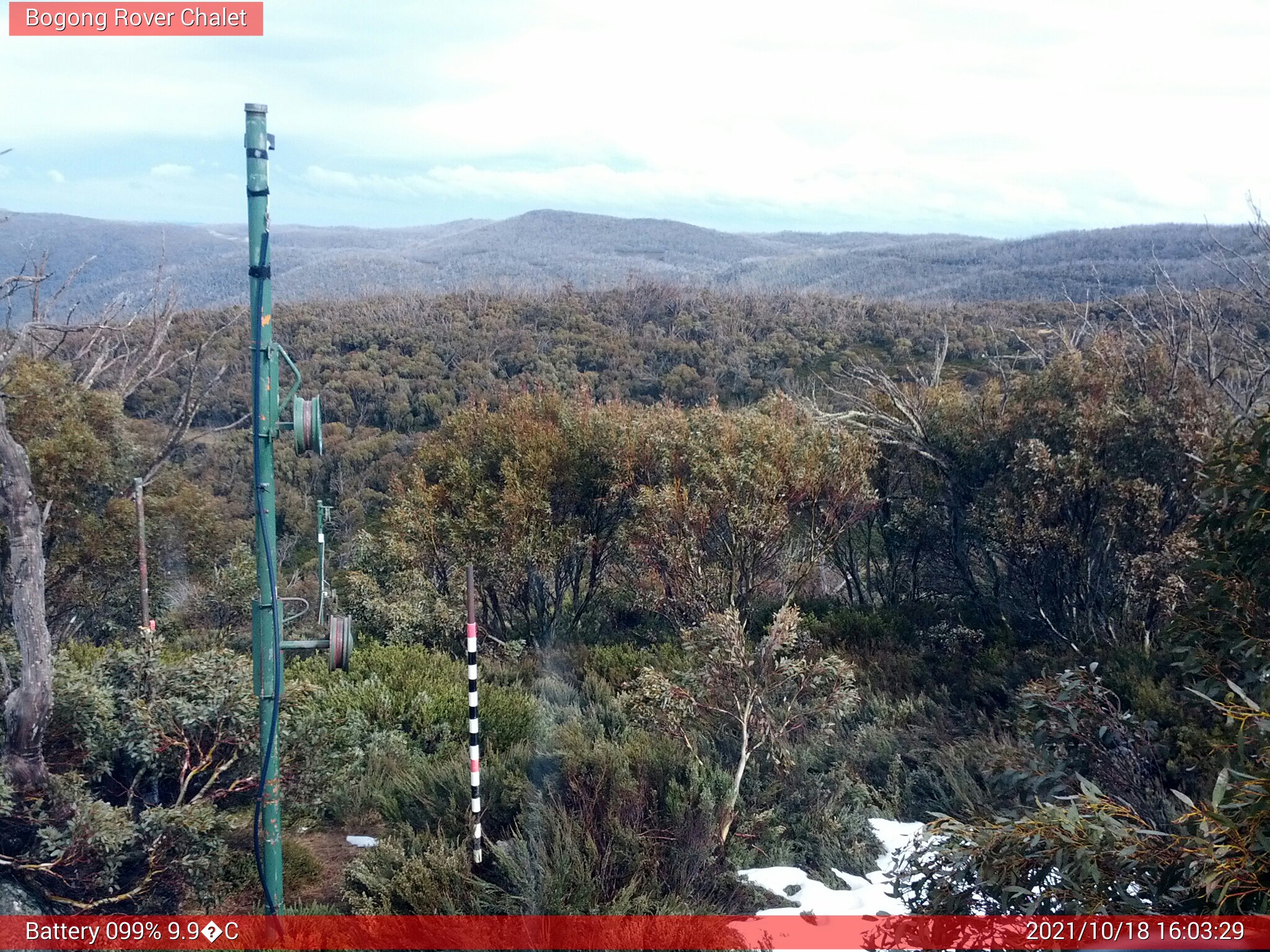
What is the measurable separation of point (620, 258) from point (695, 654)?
78684 millimetres

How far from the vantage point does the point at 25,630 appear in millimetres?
5262

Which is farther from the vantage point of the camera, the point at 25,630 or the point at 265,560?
the point at 25,630

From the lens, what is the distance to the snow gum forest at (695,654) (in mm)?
4262

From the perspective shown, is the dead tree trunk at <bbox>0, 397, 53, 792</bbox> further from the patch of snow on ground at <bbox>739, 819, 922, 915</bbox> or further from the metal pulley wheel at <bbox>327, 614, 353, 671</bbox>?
the patch of snow on ground at <bbox>739, 819, 922, 915</bbox>

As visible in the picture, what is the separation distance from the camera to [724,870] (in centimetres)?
571

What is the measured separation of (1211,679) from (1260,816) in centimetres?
105

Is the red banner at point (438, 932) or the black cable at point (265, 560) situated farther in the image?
the red banner at point (438, 932)

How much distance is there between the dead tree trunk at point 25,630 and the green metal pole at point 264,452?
Answer: 63.2 inches

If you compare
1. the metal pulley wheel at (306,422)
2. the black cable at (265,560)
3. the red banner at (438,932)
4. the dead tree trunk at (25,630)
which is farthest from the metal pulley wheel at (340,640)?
the dead tree trunk at (25,630)

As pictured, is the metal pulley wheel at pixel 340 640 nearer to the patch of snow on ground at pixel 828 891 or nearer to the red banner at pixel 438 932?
the red banner at pixel 438 932

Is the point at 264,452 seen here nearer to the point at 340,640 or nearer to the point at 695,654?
the point at 340,640

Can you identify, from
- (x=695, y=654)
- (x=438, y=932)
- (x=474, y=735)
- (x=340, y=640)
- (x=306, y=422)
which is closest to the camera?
(x=306, y=422)

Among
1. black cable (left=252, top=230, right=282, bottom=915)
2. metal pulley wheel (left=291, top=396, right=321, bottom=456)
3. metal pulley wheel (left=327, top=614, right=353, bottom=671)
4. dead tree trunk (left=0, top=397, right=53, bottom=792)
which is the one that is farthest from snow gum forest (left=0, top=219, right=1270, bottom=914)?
metal pulley wheel (left=291, top=396, right=321, bottom=456)

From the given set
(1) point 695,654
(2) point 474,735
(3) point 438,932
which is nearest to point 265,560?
(2) point 474,735
